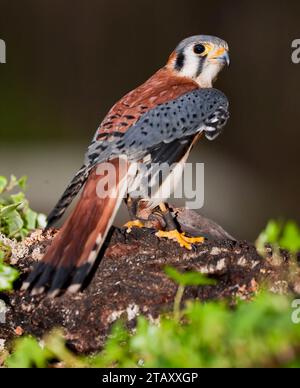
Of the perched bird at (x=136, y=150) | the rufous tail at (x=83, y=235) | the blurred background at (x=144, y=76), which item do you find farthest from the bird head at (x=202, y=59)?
the blurred background at (x=144, y=76)

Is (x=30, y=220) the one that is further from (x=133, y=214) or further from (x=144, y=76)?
(x=144, y=76)

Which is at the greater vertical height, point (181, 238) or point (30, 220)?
point (181, 238)

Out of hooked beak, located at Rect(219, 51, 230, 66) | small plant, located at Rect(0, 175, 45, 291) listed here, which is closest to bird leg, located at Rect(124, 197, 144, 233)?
small plant, located at Rect(0, 175, 45, 291)

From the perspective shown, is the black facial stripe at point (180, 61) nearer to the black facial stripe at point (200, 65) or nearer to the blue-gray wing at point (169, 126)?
the black facial stripe at point (200, 65)

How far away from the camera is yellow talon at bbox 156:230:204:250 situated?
279 centimetres

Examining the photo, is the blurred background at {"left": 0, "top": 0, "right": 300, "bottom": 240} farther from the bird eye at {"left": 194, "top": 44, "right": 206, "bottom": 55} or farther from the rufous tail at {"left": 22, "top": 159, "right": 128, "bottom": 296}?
the rufous tail at {"left": 22, "top": 159, "right": 128, "bottom": 296}

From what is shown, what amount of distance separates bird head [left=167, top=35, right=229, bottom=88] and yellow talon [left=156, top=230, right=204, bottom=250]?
3.99ft

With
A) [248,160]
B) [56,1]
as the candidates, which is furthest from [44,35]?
[248,160]

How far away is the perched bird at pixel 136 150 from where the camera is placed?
2.60m

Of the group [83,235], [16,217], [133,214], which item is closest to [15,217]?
[16,217]

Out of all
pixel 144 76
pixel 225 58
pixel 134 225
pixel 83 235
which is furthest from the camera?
pixel 144 76

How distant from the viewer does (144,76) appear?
721 cm

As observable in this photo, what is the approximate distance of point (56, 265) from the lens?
257cm

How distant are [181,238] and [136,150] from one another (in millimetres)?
515
